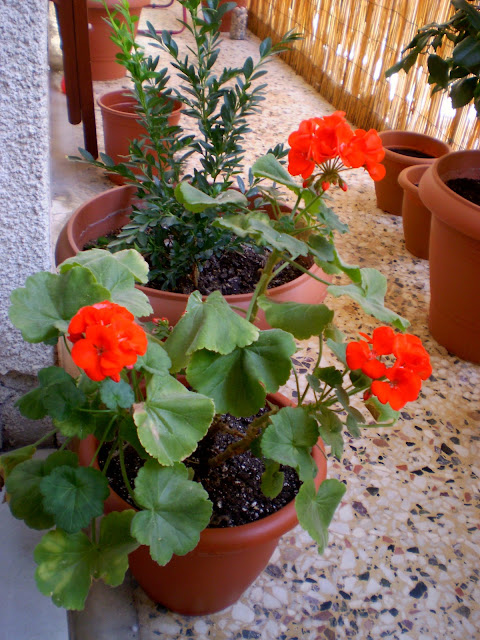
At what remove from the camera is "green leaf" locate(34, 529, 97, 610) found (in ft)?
1.97

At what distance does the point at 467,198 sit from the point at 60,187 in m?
1.31

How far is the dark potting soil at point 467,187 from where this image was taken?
149 cm

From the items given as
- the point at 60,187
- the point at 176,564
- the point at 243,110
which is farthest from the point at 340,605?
the point at 60,187

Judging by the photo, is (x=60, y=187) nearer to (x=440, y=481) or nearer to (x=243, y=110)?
(x=243, y=110)

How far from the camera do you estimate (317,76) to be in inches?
123

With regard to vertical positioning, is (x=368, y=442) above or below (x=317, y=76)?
below

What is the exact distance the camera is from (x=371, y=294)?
0.73 m

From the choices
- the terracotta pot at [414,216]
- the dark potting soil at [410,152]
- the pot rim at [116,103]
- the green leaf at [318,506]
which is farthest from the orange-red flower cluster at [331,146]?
the dark potting soil at [410,152]

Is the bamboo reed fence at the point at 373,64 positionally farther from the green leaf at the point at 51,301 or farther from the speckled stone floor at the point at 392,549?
the green leaf at the point at 51,301

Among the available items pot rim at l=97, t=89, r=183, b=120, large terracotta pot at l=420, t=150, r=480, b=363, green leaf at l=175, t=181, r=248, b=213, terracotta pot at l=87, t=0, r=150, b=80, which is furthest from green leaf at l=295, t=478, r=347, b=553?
terracotta pot at l=87, t=0, r=150, b=80

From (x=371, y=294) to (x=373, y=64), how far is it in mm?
2202

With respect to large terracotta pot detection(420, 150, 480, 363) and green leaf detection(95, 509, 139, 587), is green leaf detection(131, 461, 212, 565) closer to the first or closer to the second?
green leaf detection(95, 509, 139, 587)

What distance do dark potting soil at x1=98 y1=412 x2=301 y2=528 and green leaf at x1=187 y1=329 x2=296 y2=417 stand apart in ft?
0.70

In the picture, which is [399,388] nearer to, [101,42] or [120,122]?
[120,122]
